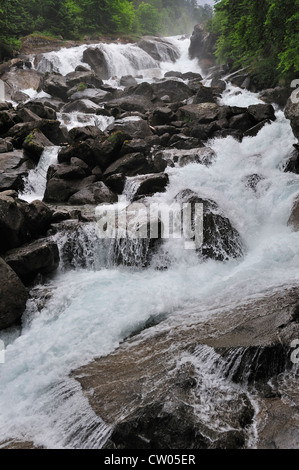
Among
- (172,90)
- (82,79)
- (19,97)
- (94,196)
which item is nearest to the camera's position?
(94,196)

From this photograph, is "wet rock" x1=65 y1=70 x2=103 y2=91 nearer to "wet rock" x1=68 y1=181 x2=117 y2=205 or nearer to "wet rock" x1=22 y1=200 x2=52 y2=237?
"wet rock" x1=68 y1=181 x2=117 y2=205

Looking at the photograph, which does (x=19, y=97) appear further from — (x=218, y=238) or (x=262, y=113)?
(x=218, y=238)

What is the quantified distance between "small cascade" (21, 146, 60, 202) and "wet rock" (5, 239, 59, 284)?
427 cm

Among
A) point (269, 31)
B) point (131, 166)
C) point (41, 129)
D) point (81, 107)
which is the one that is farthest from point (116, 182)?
point (81, 107)

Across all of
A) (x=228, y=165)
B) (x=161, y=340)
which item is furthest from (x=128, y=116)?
(x=161, y=340)

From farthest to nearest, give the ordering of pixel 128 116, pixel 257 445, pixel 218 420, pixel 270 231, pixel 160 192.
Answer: pixel 128 116 < pixel 160 192 < pixel 270 231 < pixel 218 420 < pixel 257 445

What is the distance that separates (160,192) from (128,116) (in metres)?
7.55

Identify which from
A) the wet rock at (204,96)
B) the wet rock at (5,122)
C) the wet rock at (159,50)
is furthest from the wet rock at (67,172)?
the wet rock at (159,50)

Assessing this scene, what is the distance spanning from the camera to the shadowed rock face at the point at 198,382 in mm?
2777

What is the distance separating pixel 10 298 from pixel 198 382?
3.53m

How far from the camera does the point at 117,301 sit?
559 centimetres

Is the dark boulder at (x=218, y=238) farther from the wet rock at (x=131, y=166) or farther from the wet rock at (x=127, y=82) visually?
the wet rock at (x=127, y=82)

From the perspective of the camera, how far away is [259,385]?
329 centimetres
